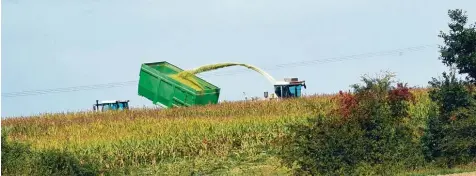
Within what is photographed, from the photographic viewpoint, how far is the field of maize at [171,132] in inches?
1125

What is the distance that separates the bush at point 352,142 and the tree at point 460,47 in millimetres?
3593

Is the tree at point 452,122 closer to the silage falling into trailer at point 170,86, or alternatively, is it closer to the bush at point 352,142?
the bush at point 352,142

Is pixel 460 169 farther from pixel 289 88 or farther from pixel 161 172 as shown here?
pixel 289 88

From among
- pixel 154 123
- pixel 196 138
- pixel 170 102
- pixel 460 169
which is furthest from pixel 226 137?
pixel 460 169

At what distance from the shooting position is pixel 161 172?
86.1ft

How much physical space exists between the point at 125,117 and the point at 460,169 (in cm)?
1797

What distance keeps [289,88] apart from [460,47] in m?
15.0

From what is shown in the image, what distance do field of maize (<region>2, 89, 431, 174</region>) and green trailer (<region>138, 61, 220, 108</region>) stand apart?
1.27 feet

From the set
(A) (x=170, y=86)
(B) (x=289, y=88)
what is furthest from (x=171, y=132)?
(B) (x=289, y=88)

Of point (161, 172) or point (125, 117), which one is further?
point (125, 117)

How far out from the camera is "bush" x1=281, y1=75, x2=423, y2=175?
74.3ft

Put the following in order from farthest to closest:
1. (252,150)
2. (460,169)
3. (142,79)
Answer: (142,79) → (252,150) → (460,169)

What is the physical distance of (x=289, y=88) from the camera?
1628 inches

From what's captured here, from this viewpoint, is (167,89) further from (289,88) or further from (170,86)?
(289,88)
